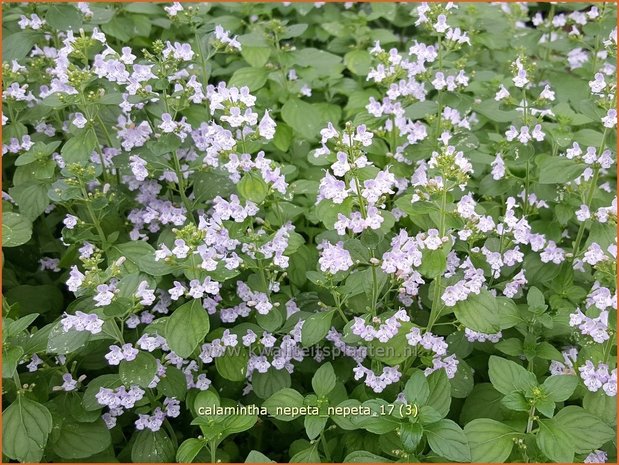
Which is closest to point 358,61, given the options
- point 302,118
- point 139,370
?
point 302,118

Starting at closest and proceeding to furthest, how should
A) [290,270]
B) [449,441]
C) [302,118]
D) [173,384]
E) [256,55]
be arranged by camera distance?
[449,441]
[173,384]
[290,270]
[302,118]
[256,55]

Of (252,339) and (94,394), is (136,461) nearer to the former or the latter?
(94,394)

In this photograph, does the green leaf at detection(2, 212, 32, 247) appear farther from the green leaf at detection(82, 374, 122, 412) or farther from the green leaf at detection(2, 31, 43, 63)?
the green leaf at detection(2, 31, 43, 63)

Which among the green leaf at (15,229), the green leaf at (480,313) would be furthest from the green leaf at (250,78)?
the green leaf at (480,313)

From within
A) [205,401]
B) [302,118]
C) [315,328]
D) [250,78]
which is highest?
[250,78]

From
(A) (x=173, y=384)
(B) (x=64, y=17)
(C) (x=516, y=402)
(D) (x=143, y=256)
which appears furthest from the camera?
(B) (x=64, y=17)

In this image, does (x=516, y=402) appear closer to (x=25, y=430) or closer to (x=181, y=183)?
(x=181, y=183)
